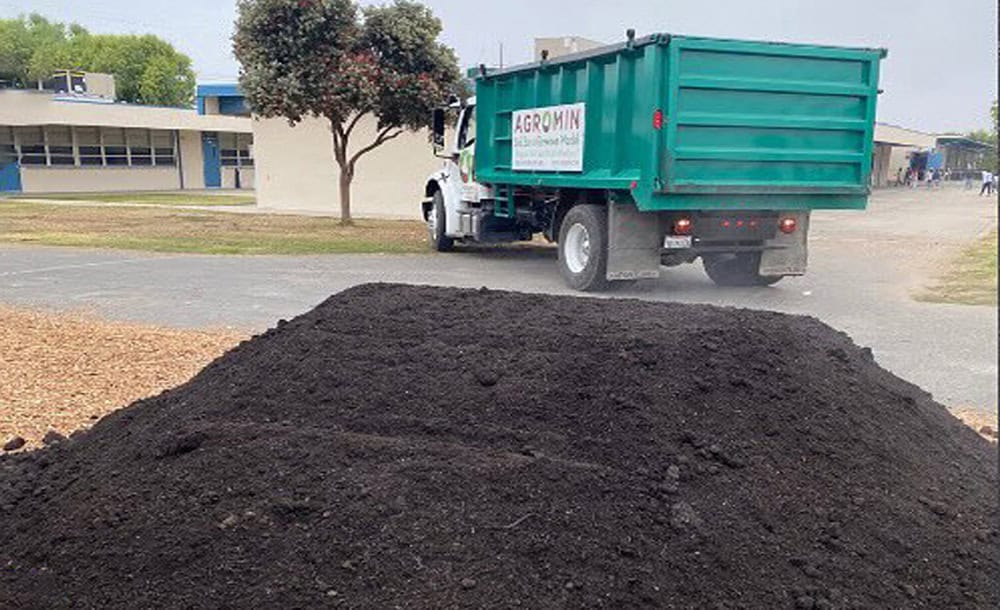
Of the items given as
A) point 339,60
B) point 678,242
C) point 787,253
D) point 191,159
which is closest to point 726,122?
point 678,242

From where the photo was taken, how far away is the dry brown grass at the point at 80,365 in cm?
559

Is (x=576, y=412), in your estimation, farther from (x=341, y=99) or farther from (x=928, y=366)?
(x=341, y=99)

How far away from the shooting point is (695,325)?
14.9ft

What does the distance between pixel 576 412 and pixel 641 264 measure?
7.21 m

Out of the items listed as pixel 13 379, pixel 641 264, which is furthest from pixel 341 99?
pixel 13 379

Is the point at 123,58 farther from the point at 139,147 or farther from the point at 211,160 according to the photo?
the point at 139,147

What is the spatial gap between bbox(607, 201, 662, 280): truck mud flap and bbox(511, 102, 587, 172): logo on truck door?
0.92 metres

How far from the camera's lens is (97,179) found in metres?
41.9

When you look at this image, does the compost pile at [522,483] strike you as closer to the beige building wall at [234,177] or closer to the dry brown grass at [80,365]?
the dry brown grass at [80,365]

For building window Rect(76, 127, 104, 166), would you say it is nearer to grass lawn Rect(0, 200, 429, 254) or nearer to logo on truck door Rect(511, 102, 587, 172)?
grass lawn Rect(0, 200, 429, 254)

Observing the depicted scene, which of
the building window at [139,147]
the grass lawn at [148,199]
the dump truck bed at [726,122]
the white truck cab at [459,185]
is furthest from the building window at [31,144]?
the dump truck bed at [726,122]

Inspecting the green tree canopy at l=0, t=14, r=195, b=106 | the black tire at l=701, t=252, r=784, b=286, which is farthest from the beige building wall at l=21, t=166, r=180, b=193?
the black tire at l=701, t=252, r=784, b=286

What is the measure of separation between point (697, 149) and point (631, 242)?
1456 millimetres

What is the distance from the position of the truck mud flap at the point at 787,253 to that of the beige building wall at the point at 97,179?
38.1m
